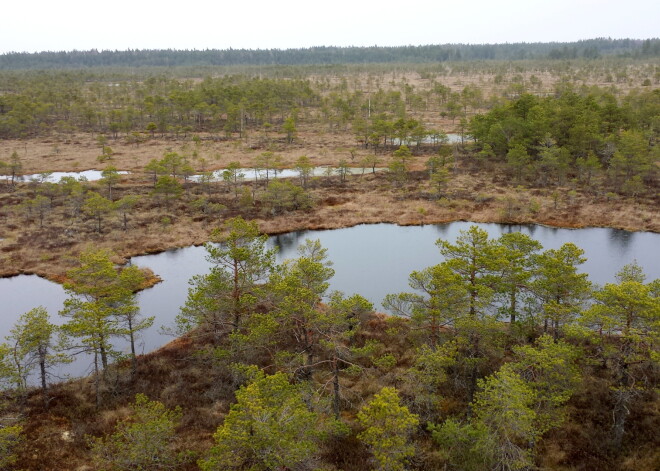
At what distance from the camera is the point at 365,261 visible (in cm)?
4941

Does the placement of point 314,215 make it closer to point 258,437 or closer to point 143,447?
point 143,447

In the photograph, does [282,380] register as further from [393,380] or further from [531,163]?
[531,163]

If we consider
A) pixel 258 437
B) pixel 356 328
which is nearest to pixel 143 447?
pixel 258 437

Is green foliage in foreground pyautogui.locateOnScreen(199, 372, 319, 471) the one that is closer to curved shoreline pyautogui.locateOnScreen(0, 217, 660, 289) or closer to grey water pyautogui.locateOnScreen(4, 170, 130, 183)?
curved shoreline pyautogui.locateOnScreen(0, 217, 660, 289)

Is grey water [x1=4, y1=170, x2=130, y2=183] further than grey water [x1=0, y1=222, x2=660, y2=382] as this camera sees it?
Yes

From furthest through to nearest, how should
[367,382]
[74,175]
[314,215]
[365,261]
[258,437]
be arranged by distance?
[74,175] → [314,215] → [365,261] → [367,382] → [258,437]

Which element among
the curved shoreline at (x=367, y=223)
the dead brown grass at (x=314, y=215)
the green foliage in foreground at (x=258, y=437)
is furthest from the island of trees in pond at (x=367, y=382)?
the dead brown grass at (x=314, y=215)

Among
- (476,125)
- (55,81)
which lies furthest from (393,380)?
(55,81)

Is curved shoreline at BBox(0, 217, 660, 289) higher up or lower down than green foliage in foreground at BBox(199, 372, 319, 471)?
lower down

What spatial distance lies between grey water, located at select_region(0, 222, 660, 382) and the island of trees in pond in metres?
8.39

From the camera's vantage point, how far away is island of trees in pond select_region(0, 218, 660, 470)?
18109 mm

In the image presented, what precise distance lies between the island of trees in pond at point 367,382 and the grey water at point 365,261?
27.5ft

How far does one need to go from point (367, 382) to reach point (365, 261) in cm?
2165

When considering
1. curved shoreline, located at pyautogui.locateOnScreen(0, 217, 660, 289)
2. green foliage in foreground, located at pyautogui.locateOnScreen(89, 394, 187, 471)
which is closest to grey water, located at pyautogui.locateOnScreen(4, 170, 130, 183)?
curved shoreline, located at pyautogui.locateOnScreen(0, 217, 660, 289)
